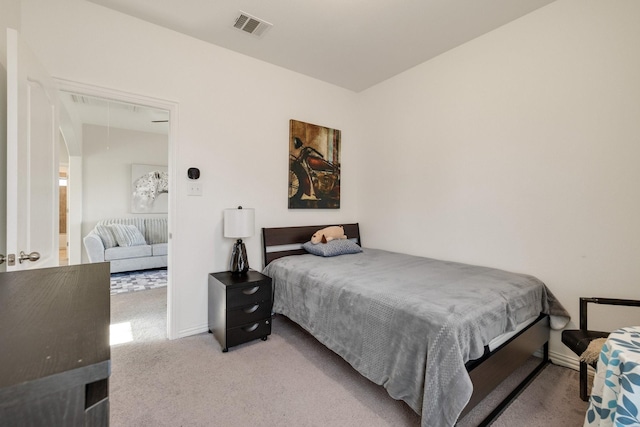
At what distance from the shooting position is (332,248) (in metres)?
3.02

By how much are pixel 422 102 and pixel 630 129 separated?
1.67m

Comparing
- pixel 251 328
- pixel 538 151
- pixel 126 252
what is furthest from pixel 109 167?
pixel 538 151

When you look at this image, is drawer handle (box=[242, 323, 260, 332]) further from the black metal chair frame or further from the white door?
the black metal chair frame

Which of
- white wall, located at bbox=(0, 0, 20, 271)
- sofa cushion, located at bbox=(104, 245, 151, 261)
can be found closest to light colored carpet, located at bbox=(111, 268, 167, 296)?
sofa cushion, located at bbox=(104, 245, 151, 261)

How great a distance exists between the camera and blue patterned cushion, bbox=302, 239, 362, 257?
2979 mm

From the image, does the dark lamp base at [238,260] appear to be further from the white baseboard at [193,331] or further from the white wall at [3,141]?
the white wall at [3,141]

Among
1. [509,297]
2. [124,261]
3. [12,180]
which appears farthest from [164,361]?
[124,261]

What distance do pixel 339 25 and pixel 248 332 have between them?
2779 millimetres

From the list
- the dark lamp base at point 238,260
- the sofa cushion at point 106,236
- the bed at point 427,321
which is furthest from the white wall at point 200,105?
the sofa cushion at point 106,236

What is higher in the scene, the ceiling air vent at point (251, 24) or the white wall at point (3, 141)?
the ceiling air vent at point (251, 24)

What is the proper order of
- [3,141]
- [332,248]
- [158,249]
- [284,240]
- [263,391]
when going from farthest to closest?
1. [158,249]
2. [284,240]
3. [332,248]
4. [263,391]
5. [3,141]

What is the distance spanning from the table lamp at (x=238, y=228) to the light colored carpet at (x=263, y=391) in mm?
708

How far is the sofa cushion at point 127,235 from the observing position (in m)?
4.89

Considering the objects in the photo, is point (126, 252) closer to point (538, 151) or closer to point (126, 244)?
point (126, 244)
